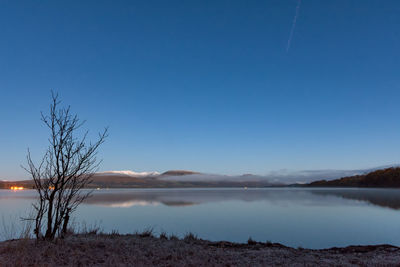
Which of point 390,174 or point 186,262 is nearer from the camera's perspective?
point 186,262

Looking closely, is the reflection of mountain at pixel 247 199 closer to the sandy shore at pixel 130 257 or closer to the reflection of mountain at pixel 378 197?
the reflection of mountain at pixel 378 197

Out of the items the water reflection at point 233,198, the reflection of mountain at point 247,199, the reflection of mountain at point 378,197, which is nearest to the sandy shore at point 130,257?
the reflection of mountain at point 247,199

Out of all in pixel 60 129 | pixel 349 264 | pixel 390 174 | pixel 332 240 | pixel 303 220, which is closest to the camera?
pixel 349 264

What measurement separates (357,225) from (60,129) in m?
14.6

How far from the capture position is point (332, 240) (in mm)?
10539

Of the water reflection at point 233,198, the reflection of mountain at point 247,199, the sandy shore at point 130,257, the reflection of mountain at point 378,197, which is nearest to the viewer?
the sandy shore at point 130,257

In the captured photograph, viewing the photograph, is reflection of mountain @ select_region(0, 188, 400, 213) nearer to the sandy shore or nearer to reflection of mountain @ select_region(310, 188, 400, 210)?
reflection of mountain @ select_region(310, 188, 400, 210)

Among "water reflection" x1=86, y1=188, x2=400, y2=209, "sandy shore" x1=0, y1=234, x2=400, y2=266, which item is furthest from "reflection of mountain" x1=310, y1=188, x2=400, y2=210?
"sandy shore" x1=0, y1=234, x2=400, y2=266

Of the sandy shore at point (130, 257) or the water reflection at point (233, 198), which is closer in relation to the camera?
the sandy shore at point (130, 257)

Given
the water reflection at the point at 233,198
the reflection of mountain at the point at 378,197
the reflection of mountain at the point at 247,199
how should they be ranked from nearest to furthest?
1. the reflection of mountain at the point at 378,197
2. the reflection of mountain at the point at 247,199
3. the water reflection at the point at 233,198

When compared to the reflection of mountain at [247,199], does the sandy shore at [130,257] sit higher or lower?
higher

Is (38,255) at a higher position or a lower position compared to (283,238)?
higher

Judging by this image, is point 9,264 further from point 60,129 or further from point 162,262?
point 60,129

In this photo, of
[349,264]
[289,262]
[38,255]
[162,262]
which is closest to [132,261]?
[162,262]
